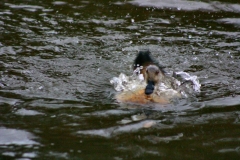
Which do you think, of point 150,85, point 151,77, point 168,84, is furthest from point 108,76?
point 150,85

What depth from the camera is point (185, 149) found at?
418cm

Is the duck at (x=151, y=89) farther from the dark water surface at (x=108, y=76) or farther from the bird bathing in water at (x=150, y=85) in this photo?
the dark water surface at (x=108, y=76)

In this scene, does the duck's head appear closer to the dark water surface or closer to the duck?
the duck

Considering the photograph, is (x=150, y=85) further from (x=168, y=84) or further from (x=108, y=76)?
(x=108, y=76)

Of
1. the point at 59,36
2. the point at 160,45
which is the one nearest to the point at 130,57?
the point at 160,45

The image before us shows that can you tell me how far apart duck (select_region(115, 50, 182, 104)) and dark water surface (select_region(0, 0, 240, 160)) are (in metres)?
0.14

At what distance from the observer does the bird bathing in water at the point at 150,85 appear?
5277 mm

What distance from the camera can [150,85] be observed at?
5.09 metres

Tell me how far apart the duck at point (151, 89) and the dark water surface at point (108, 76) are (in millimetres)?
142

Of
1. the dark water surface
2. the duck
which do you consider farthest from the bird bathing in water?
the dark water surface

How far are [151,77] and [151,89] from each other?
24cm

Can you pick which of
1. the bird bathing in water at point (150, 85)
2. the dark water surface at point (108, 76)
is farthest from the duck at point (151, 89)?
the dark water surface at point (108, 76)

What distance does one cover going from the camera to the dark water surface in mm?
4273

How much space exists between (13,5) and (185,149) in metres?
6.01
